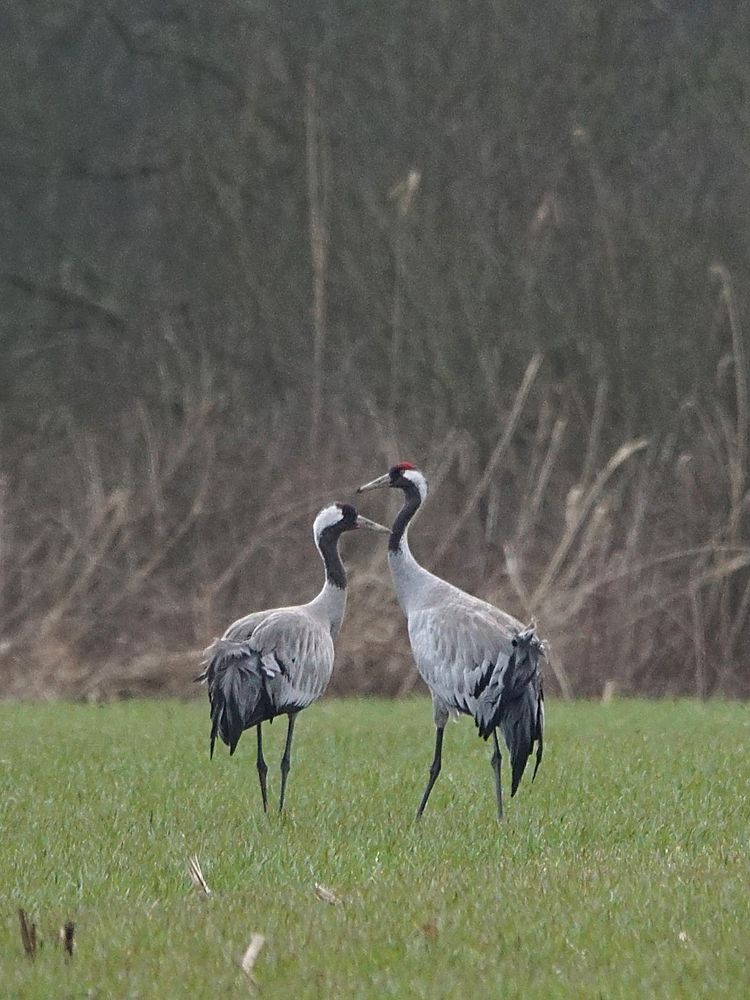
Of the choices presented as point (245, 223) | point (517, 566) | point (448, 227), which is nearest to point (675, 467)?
point (517, 566)

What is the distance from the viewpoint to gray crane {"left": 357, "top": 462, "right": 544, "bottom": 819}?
8172mm

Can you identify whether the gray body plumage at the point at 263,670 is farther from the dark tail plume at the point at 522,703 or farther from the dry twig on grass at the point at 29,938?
the dry twig on grass at the point at 29,938

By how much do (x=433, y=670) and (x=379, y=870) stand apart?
1978 mm

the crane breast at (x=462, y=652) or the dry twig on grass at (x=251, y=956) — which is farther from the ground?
the crane breast at (x=462, y=652)

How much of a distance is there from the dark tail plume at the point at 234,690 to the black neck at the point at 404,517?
3.84 feet

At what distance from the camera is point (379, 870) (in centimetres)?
674

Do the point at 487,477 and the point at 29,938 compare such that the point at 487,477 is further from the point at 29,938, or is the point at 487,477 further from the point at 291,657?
the point at 29,938

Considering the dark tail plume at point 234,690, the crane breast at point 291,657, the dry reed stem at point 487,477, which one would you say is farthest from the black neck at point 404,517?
the dry reed stem at point 487,477

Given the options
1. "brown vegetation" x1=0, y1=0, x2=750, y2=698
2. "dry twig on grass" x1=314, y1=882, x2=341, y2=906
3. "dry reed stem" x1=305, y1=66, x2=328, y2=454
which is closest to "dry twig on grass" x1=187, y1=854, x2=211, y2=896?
"dry twig on grass" x1=314, y1=882, x2=341, y2=906

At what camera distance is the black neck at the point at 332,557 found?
9852mm

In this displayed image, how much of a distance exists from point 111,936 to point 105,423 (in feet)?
46.5

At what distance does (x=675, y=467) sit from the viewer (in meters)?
17.2

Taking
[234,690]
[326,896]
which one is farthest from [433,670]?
[326,896]

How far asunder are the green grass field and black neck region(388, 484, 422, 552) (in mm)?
1203
